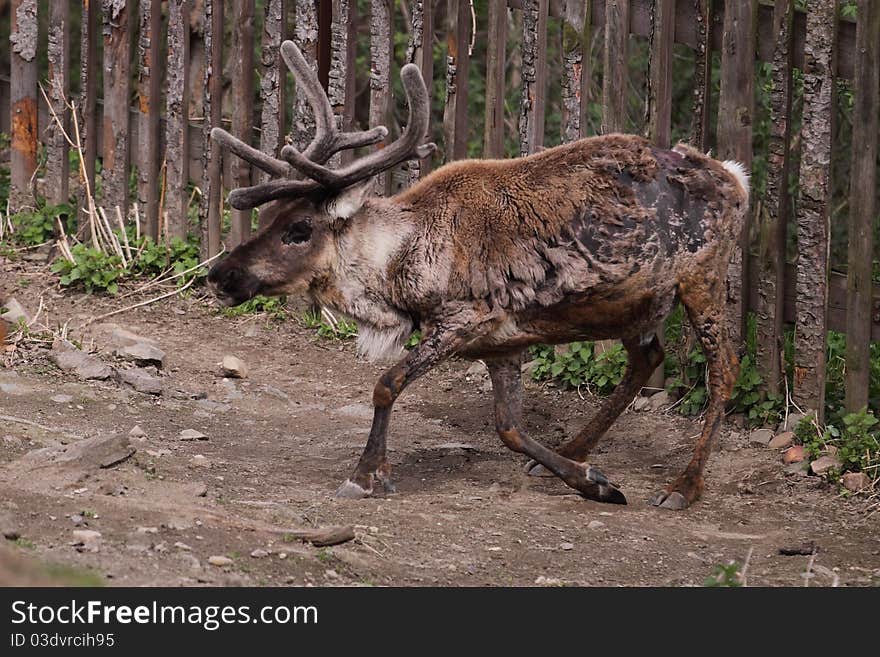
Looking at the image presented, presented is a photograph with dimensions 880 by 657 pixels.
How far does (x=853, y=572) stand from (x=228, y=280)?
3.50 m

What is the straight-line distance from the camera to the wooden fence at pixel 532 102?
26.2 feet

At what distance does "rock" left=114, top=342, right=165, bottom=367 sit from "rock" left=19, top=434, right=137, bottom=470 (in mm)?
2262

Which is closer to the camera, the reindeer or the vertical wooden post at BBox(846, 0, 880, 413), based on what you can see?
the reindeer

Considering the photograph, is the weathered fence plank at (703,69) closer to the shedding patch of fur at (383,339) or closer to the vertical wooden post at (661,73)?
the vertical wooden post at (661,73)

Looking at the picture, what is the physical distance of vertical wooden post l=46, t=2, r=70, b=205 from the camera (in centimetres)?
1170

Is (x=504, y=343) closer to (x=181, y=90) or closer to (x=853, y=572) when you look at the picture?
(x=853, y=572)

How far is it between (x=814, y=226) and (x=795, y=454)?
1.30 metres

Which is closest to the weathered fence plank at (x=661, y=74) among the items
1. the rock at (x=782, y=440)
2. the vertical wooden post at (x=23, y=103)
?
the rock at (x=782, y=440)

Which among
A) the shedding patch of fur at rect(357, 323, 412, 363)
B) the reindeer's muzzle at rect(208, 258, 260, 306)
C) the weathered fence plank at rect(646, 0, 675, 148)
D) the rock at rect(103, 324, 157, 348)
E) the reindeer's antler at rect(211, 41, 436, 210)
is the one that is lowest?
the rock at rect(103, 324, 157, 348)

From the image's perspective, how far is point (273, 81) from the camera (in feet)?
34.5

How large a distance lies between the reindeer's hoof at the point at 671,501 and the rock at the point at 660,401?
1.47 meters

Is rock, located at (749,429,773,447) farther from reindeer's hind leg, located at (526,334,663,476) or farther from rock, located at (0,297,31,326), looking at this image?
rock, located at (0,297,31,326)

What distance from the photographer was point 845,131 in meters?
13.3

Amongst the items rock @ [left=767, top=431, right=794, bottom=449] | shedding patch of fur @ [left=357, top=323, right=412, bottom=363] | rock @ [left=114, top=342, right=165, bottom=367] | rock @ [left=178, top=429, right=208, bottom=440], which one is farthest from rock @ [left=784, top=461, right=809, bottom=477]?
rock @ [left=114, top=342, right=165, bottom=367]
